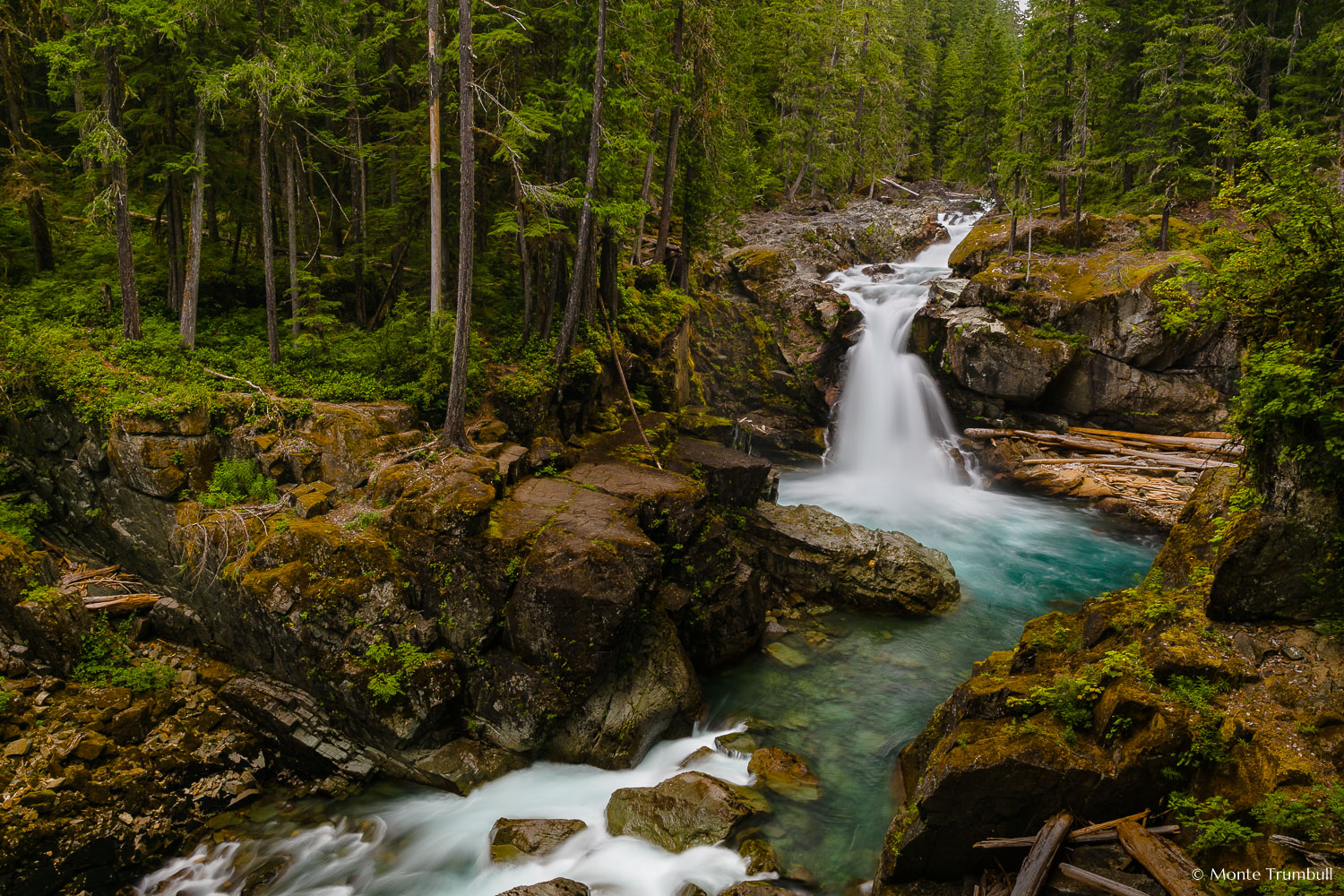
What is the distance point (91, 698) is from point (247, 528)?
305 centimetres

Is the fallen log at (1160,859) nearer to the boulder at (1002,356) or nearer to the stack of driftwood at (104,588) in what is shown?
the stack of driftwood at (104,588)

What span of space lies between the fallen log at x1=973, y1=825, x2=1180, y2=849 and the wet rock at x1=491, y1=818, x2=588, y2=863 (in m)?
4.98

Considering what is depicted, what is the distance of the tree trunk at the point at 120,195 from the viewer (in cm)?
1222

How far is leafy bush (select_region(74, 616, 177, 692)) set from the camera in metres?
9.52

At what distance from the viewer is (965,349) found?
22.0m

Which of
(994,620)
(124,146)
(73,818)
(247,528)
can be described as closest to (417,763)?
(73,818)

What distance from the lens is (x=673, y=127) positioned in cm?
1903

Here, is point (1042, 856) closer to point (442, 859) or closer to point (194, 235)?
point (442, 859)

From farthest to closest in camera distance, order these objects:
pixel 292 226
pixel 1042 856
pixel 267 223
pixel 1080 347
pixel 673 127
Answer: pixel 1080 347, pixel 673 127, pixel 292 226, pixel 267 223, pixel 1042 856

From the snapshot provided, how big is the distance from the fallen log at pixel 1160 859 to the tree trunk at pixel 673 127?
1781 centimetres

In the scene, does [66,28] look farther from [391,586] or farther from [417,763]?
[417,763]

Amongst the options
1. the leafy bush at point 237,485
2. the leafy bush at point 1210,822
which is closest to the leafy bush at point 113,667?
the leafy bush at point 237,485

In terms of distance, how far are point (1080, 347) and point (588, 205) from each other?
57.5ft

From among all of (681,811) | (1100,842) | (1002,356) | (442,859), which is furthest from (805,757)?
(1002,356)
